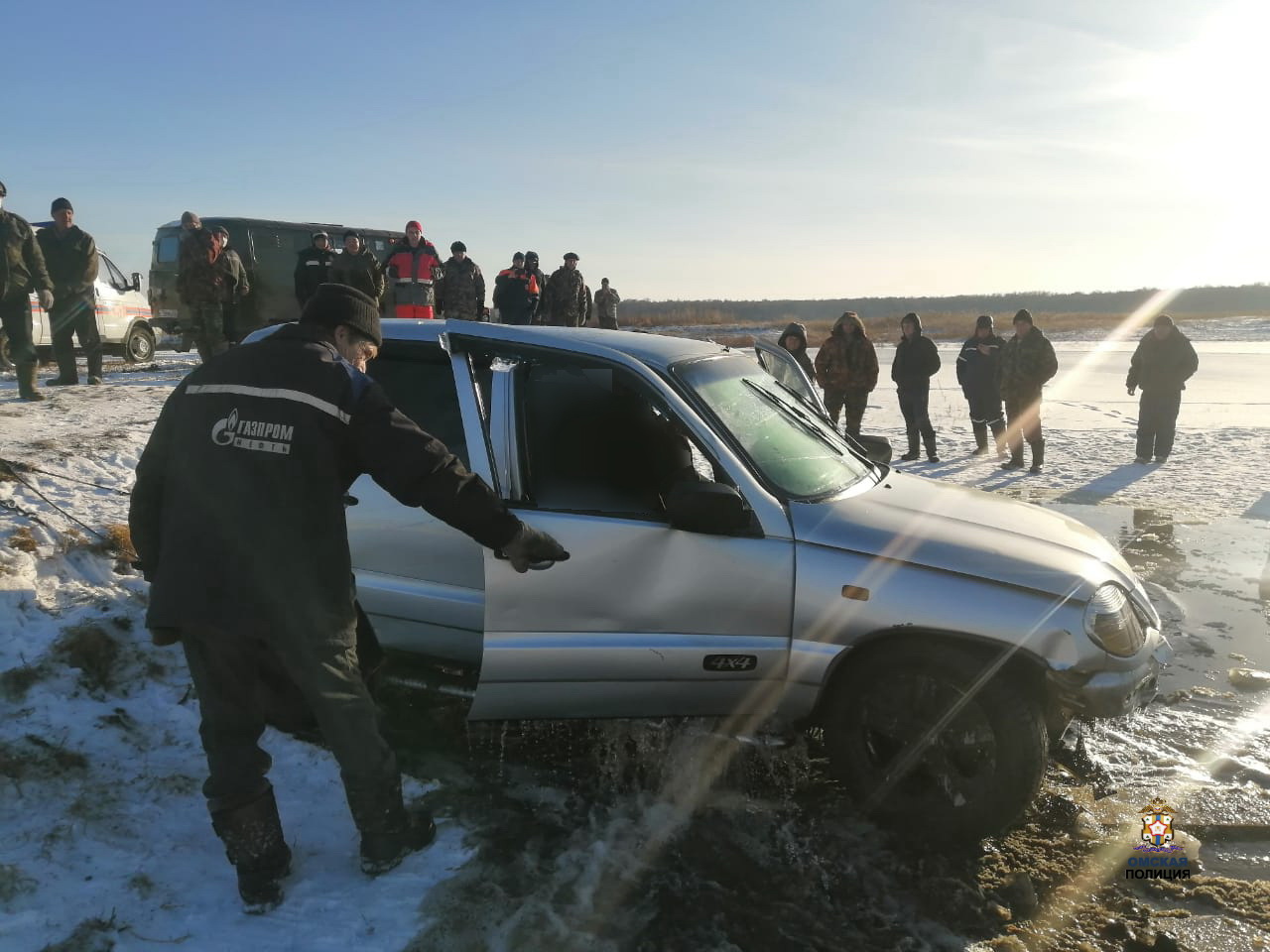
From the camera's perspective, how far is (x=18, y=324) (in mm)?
8430

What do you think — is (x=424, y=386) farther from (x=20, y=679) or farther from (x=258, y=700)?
(x=20, y=679)

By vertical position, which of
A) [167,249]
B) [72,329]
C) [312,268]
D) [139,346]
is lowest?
[139,346]

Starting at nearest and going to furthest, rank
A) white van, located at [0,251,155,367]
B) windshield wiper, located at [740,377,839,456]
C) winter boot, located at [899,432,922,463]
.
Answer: windshield wiper, located at [740,377,839,456] < winter boot, located at [899,432,922,463] < white van, located at [0,251,155,367]

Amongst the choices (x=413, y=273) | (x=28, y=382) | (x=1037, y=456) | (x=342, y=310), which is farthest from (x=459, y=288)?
(x=342, y=310)

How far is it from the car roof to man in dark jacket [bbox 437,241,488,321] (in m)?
8.92

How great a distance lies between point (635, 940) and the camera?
2.63 meters

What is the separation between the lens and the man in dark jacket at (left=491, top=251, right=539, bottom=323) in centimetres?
1452

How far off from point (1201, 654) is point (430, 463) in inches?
173

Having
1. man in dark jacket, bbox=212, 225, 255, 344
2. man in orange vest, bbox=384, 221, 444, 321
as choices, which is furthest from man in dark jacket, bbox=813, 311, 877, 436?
man in dark jacket, bbox=212, 225, 255, 344

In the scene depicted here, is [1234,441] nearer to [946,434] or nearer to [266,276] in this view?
[946,434]

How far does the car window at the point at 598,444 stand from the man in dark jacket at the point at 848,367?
22.0ft

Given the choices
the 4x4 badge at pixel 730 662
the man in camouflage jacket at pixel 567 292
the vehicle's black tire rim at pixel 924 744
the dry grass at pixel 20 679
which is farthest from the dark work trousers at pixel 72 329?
the vehicle's black tire rim at pixel 924 744

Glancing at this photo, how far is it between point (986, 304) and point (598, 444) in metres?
131

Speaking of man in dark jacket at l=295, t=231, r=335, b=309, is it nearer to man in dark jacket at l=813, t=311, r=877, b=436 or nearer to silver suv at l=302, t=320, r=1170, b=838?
man in dark jacket at l=813, t=311, r=877, b=436
